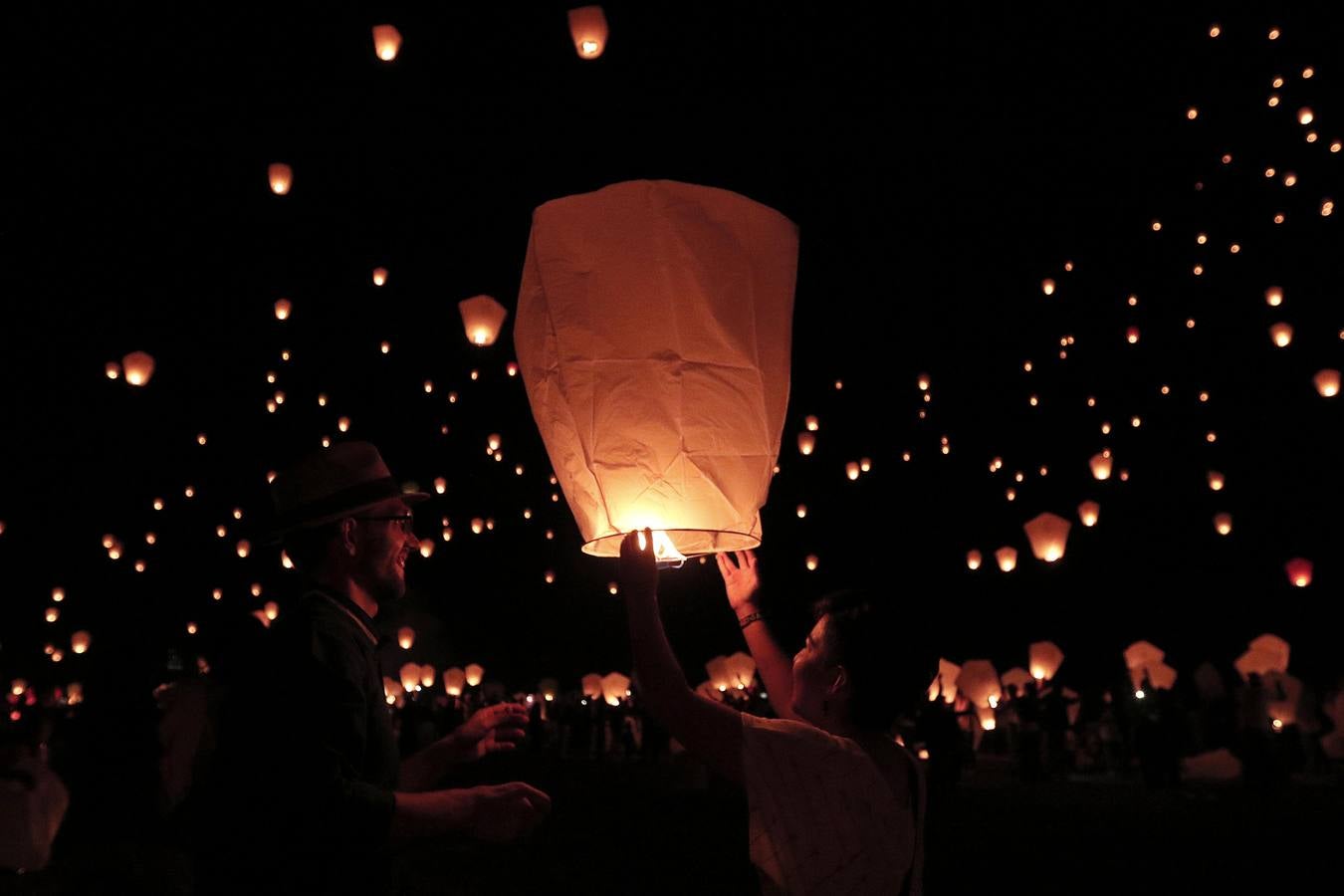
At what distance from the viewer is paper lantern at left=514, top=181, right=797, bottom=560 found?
199cm

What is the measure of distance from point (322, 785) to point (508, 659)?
26.8 m

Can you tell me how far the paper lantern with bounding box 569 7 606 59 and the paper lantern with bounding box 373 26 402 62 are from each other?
4.48 ft

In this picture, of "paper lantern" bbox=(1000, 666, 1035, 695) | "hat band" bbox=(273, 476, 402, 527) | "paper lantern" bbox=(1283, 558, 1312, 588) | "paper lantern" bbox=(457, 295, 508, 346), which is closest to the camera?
"hat band" bbox=(273, 476, 402, 527)

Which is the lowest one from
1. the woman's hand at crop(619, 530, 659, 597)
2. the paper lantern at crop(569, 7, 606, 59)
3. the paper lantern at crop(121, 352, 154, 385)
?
the woman's hand at crop(619, 530, 659, 597)

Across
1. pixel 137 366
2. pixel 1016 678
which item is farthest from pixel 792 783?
pixel 1016 678

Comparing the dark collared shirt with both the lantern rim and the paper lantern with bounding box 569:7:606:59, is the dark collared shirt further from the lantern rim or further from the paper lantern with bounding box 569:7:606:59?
the paper lantern with bounding box 569:7:606:59

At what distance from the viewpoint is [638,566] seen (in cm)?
194

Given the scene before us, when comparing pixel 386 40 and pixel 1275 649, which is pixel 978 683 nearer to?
pixel 1275 649

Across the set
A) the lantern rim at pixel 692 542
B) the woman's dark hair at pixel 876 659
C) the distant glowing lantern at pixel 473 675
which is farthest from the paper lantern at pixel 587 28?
the distant glowing lantern at pixel 473 675

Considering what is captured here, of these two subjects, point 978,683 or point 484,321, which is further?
point 978,683

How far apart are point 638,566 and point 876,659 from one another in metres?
A: 0.51

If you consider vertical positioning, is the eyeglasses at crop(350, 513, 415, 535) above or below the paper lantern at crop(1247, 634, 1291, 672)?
below

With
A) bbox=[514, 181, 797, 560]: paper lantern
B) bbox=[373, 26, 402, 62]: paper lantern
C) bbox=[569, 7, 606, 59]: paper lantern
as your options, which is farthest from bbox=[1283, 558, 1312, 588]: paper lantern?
bbox=[514, 181, 797, 560]: paper lantern

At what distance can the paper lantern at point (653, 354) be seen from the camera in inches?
78.5
